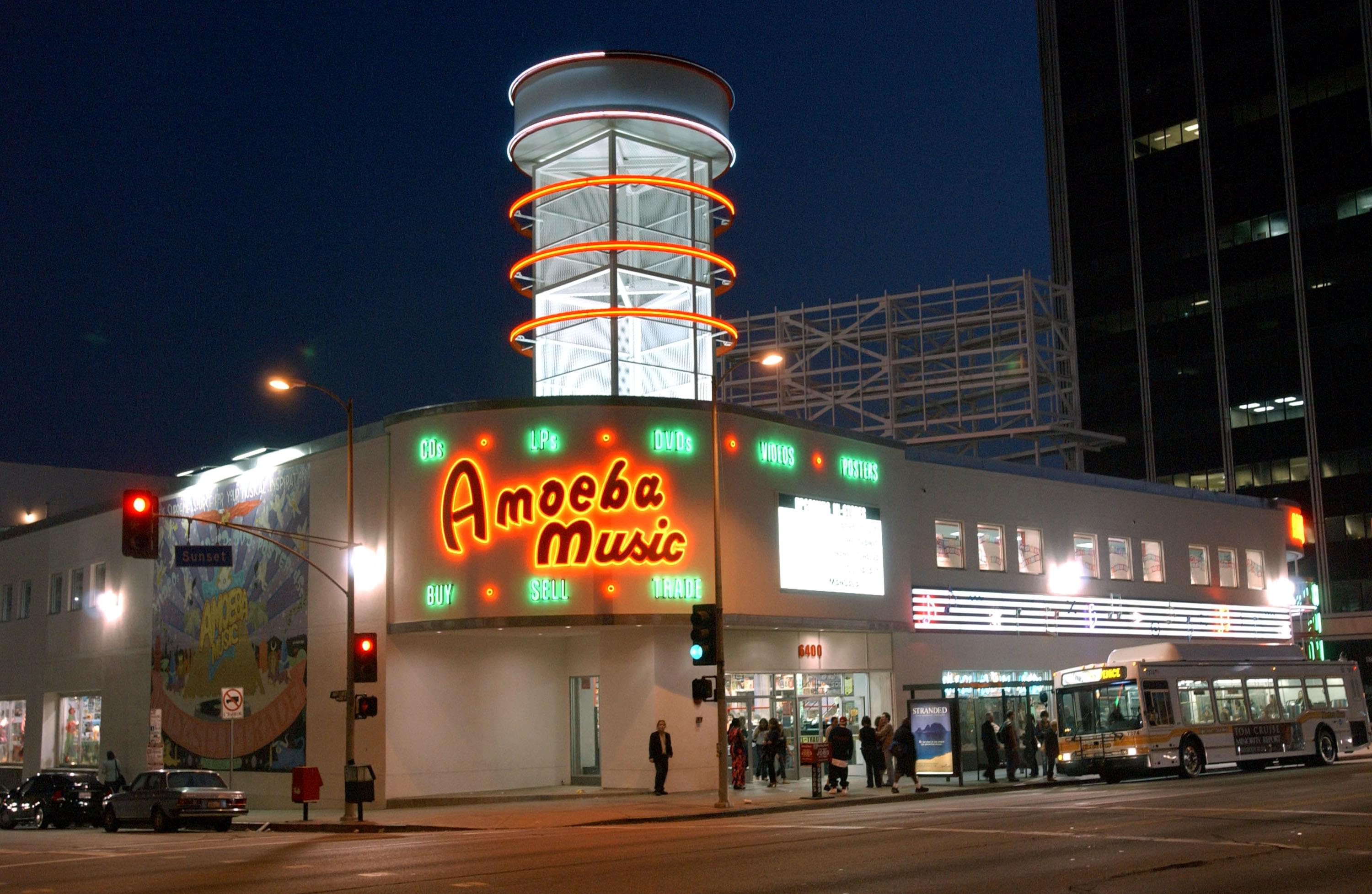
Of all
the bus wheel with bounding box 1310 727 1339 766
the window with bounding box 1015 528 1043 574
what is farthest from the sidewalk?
the window with bounding box 1015 528 1043 574

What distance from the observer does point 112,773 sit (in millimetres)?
41969

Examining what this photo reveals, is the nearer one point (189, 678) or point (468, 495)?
point (468, 495)

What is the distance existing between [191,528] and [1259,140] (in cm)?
8051

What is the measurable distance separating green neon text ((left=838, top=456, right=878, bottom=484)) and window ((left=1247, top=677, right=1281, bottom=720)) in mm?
11028

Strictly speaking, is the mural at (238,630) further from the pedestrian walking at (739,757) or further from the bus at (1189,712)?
the bus at (1189,712)

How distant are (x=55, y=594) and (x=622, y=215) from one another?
83.3ft

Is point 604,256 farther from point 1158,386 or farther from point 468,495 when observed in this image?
point 1158,386

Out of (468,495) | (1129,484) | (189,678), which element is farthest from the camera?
(1129,484)

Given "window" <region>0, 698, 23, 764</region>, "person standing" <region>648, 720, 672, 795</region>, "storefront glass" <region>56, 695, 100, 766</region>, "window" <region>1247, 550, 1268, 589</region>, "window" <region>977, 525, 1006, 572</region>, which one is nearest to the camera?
"person standing" <region>648, 720, 672, 795</region>

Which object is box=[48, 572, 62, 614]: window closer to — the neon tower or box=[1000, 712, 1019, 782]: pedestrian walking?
the neon tower

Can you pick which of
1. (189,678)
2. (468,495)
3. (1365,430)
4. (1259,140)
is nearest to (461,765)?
(468,495)

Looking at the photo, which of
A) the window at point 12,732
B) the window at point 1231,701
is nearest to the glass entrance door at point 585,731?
the window at point 1231,701

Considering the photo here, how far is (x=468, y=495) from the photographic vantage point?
34344 millimetres

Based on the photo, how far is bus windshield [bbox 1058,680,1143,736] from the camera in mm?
33906
